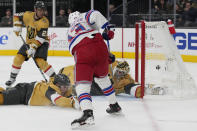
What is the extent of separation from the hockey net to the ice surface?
6.1 inches

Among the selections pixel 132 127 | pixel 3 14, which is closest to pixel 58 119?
pixel 132 127

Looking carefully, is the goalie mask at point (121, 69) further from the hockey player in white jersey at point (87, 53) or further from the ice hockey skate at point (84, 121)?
the ice hockey skate at point (84, 121)

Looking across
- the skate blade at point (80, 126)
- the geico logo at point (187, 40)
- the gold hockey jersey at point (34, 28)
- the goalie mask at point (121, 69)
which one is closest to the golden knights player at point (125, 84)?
the goalie mask at point (121, 69)

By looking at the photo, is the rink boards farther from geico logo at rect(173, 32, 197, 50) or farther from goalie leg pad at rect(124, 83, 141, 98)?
goalie leg pad at rect(124, 83, 141, 98)

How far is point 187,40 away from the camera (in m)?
8.20

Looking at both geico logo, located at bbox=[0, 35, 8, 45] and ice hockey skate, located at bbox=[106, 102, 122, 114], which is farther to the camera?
geico logo, located at bbox=[0, 35, 8, 45]

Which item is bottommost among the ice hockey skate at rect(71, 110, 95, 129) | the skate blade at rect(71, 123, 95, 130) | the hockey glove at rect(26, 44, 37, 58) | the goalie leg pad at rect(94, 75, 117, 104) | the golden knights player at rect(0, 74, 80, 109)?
the skate blade at rect(71, 123, 95, 130)

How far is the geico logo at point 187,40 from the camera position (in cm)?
811

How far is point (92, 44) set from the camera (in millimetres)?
3389

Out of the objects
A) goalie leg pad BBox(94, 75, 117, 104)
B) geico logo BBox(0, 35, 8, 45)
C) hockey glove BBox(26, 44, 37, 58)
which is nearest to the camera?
goalie leg pad BBox(94, 75, 117, 104)

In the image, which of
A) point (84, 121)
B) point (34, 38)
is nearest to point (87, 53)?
point (84, 121)

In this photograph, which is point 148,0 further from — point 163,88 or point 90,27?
point 90,27

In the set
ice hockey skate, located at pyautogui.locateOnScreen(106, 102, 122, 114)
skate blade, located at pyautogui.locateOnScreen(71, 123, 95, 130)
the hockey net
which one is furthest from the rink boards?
skate blade, located at pyautogui.locateOnScreen(71, 123, 95, 130)

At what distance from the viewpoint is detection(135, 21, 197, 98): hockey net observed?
457 centimetres
